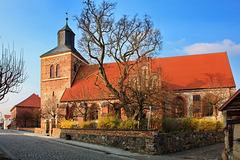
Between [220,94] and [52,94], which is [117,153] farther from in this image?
[52,94]

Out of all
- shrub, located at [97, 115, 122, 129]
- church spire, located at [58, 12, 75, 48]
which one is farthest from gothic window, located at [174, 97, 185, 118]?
church spire, located at [58, 12, 75, 48]

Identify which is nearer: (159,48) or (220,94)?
(159,48)

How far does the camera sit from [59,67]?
3522 cm

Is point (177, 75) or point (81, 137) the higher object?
point (177, 75)

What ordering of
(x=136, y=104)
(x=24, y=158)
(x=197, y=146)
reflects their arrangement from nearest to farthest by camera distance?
(x=24, y=158), (x=197, y=146), (x=136, y=104)

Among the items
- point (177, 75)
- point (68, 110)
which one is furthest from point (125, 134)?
point (68, 110)

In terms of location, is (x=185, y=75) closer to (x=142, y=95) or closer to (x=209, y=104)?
(x=209, y=104)

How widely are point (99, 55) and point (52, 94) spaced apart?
611 inches

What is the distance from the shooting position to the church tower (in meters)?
34.2

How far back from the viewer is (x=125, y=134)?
13.9 metres

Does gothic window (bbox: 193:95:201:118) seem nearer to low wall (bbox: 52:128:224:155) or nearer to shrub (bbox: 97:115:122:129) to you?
low wall (bbox: 52:128:224:155)

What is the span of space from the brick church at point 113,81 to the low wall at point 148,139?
511 centimetres

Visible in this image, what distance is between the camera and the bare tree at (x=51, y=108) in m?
33.4

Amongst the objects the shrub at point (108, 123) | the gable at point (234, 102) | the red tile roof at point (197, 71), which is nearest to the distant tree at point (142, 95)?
the shrub at point (108, 123)
